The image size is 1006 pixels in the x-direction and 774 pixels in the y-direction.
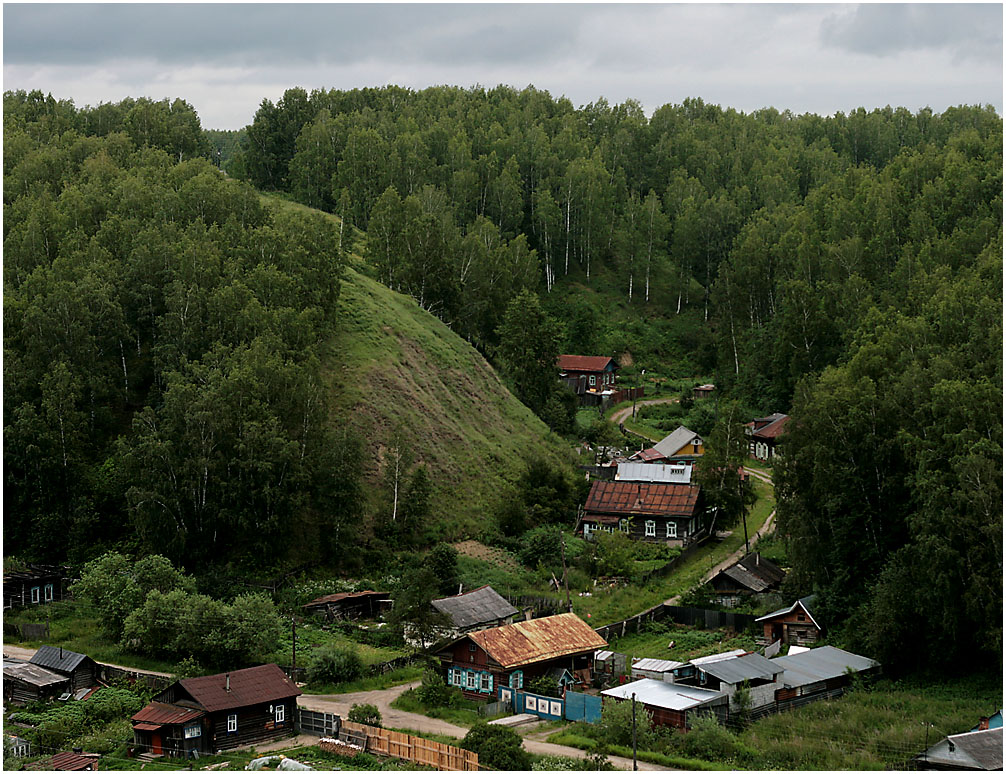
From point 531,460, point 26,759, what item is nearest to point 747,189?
point 531,460

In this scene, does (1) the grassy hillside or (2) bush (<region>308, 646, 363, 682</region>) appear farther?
(1) the grassy hillside

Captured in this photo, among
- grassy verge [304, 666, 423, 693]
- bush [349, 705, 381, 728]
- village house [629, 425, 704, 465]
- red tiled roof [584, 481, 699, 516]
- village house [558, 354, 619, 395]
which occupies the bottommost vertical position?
grassy verge [304, 666, 423, 693]

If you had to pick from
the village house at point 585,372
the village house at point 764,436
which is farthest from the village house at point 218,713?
the village house at point 585,372

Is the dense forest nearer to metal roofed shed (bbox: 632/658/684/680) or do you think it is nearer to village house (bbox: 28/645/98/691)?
metal roofed shed (bbox: 632/658/684/680)

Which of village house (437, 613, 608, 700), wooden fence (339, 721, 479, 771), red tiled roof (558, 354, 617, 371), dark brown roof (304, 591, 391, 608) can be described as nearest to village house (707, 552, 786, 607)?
village house (437, 613, 608, 700)

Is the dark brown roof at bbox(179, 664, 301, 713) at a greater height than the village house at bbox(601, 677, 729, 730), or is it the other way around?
the dark brown roof at bbox(179, 664, 301, 713)

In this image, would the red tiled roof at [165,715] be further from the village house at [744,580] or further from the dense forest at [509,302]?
the village house at [744,580]
